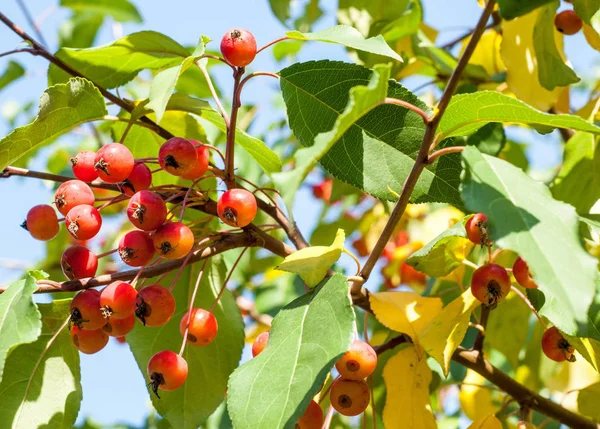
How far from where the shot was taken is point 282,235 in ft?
10.9

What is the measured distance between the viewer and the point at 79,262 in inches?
61.6

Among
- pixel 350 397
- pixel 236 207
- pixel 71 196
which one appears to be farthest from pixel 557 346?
pixel 71 196

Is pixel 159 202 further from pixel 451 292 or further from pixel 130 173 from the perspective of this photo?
pixel 451 292

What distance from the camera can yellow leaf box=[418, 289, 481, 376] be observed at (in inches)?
64.4

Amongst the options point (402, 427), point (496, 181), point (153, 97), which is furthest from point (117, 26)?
point (496, 181)

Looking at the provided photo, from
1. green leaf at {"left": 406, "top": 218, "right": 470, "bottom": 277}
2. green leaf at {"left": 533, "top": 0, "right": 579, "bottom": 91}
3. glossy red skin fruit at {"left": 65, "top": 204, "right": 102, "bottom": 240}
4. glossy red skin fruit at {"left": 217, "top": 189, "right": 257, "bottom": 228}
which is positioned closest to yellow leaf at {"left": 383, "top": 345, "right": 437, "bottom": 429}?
green leaf at {"left": 406, "top": 218, "right": 470, "bottom": 277}

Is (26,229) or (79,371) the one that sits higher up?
(26,229)

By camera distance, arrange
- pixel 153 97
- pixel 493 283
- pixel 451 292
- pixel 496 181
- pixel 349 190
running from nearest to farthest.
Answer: pixel 496 181 → pixel 153 97 → pixel 493 283 → pixel 451 292 → pixel 349 190

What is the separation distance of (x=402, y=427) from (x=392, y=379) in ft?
0.39

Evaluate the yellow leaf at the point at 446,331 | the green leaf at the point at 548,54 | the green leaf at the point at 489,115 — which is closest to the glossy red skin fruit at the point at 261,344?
the yellow leaf at the point at 446,331

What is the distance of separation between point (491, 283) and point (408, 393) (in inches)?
14.8

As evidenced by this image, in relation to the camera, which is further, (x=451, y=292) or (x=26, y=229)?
(x=451, y=292)

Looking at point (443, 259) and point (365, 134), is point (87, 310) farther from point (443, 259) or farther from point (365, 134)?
point (443, 259)

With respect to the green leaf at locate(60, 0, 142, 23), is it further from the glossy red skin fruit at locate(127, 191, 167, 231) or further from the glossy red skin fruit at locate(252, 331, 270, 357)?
the glossy red skin fruit at locate(252, 331, 270, 357)
